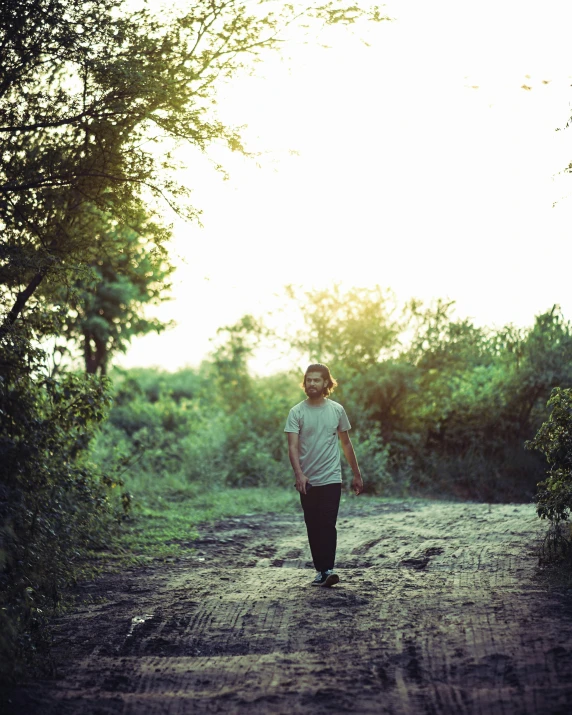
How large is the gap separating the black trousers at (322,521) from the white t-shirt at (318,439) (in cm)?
10

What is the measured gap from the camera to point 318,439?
753cm

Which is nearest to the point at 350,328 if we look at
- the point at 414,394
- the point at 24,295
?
the point at 414,394

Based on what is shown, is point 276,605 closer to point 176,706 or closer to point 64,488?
point 176,706

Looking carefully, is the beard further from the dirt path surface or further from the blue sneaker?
the dirt path surface

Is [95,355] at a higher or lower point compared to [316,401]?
higher

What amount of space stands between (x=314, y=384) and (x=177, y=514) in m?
7.24

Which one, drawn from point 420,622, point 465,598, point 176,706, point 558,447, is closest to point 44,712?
point 176,706

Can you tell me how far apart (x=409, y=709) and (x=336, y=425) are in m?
3.50

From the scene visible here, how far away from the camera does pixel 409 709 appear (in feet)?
14.5

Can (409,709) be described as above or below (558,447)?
below

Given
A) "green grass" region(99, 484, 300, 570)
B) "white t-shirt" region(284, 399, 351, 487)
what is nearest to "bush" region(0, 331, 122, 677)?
"green grass" region(99, 484, 300, 570)

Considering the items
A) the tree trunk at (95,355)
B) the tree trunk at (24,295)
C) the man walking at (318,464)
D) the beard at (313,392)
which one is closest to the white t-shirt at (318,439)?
the man walking at (318,464)

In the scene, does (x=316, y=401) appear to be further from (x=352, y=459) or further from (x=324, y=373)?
(x=352, y=459)

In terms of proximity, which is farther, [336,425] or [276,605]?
[336,425]
